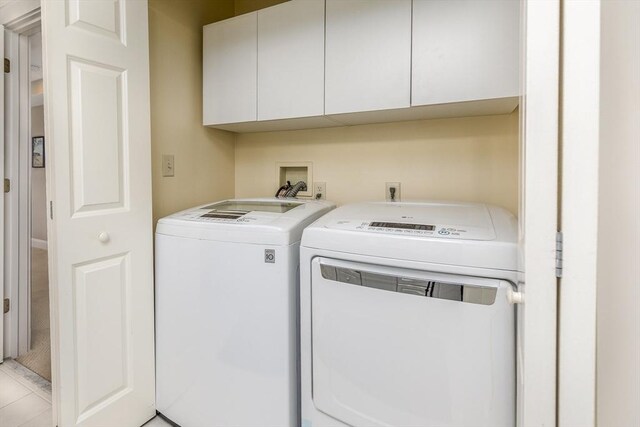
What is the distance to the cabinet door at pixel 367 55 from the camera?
1.32 metres

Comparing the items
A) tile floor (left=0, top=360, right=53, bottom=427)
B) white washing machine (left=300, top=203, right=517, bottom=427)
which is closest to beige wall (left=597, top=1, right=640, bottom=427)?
white washing machine (left=300, top=203, right=517, bottom=427)

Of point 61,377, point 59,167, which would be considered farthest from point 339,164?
point 61,377

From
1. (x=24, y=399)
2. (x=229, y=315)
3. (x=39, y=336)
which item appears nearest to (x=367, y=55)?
(x=229, y=315)

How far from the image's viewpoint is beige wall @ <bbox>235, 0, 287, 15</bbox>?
1993 mm

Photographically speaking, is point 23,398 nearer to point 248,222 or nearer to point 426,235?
point 248,222

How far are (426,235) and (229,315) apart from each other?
0.83 meters

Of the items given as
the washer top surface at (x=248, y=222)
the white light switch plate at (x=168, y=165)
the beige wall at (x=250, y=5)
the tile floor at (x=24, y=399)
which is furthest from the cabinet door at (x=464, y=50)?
the tile floor at (x=24, y=399)

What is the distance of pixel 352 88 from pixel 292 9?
50cm

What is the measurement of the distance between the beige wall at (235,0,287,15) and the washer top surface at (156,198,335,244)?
1268 mm

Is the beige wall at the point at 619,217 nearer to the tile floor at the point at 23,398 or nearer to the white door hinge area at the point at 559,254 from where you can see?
the white door hinge area at the point at 559,254

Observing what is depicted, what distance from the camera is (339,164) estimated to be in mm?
1857

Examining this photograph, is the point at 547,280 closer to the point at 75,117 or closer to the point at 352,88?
the point at 352,88

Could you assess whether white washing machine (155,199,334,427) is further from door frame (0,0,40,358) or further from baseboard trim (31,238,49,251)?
baseboard trim (31,238,49,251)

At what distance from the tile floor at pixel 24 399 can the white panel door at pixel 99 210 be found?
0.37 m
